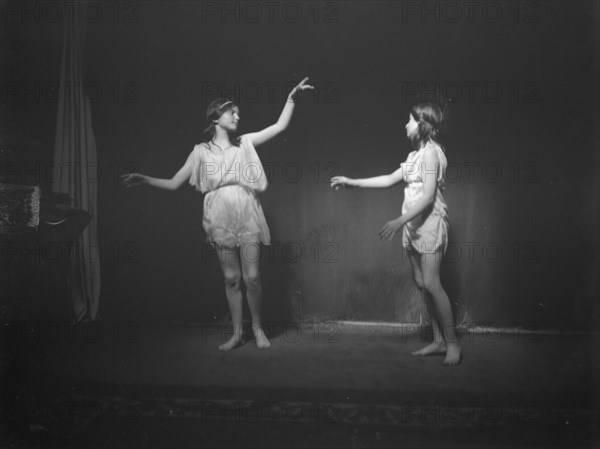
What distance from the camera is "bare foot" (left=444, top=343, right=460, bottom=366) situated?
286 centimetres

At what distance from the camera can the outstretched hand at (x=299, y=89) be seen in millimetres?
2977

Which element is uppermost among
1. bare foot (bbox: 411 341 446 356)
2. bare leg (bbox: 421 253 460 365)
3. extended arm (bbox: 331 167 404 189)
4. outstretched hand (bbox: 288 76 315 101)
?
outstretched hand (bbox: 288 76 315 101)

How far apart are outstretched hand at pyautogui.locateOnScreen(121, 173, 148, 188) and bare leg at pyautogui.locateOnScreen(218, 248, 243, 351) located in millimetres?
569

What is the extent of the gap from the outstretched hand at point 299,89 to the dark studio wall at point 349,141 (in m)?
0.05

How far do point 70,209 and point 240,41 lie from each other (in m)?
1.31

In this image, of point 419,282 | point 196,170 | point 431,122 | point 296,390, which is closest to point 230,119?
point 196,170

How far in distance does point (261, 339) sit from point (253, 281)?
32cm

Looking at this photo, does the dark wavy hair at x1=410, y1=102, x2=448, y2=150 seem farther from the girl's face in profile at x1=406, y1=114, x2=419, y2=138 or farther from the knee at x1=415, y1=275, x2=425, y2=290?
the knee at x1=415, y1=275, x2=425, y2=290

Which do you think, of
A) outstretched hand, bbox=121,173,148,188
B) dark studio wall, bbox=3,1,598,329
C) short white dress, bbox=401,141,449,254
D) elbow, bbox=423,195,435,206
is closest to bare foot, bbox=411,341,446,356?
dark studio wall, bbox=3,1,598,329

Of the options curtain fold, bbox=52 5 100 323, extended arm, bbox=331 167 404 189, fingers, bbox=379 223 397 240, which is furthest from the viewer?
curtain fold, bbox=52 5 100 323

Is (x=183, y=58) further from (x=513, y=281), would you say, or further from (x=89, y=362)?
(x=513, y=281)

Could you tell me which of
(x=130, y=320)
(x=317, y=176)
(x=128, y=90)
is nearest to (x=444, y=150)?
(x=317, y=176)

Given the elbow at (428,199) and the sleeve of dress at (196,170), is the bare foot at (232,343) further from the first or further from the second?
the elbow at (428,199)

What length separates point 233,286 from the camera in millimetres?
3020
